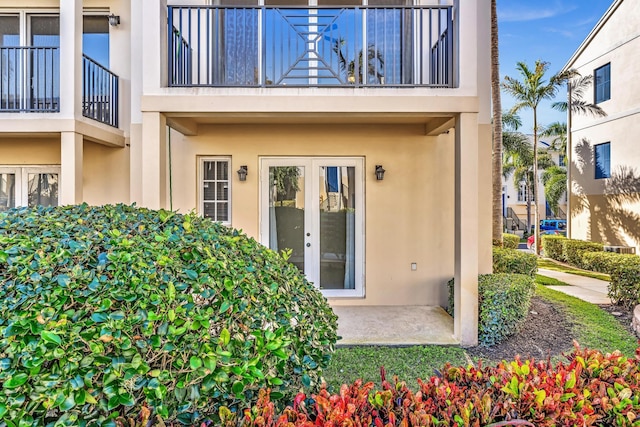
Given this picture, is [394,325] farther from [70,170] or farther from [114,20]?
A: [114,20]

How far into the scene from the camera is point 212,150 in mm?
8016

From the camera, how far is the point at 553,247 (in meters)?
18.9

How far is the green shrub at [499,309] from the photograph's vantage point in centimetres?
623

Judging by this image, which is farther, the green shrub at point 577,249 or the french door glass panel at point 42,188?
the green shrub at point 577,249

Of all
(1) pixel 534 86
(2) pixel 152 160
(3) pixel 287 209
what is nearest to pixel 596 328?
(3) pixel 287 209

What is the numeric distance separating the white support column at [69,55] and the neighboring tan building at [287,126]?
3 cm

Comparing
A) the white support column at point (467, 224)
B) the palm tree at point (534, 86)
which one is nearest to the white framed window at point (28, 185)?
the white support column at point (467, 224)

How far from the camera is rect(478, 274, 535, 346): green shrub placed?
6234 millimetres

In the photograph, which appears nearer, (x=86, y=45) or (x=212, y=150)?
(x=212, y=150)

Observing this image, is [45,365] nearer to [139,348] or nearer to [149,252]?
[139,348]

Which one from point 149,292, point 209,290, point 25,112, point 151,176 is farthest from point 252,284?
point 25,112

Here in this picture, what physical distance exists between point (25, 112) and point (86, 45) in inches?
102

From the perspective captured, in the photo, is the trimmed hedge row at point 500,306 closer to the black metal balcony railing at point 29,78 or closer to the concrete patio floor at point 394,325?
the concrete patio floor at point 394,325

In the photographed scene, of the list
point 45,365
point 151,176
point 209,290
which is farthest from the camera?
point 151,176
